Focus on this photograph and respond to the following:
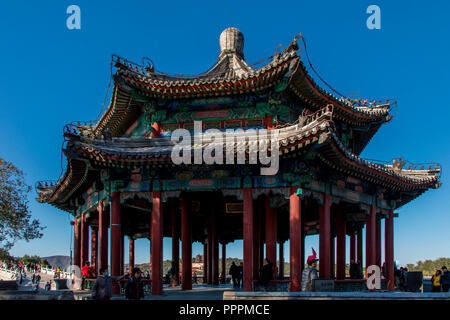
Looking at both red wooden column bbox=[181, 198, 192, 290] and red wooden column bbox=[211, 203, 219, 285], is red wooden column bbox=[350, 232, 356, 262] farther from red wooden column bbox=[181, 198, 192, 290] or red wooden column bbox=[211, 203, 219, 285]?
red wooden column bbox=[181, 198, 192, 290]

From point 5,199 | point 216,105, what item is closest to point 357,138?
point 216,105

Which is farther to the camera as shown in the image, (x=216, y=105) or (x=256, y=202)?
(x=256, y=202)

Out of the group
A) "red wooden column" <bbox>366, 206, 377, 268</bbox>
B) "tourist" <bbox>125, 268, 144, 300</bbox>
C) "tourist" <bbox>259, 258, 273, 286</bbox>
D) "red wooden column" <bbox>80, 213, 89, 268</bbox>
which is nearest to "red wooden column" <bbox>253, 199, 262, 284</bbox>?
"tourist" <bbox>259, 258, 273, 286</bbox>

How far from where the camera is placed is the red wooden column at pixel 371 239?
21.1 metres

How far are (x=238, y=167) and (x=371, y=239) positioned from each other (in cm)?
721

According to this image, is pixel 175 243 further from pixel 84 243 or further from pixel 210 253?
pixel 84 243

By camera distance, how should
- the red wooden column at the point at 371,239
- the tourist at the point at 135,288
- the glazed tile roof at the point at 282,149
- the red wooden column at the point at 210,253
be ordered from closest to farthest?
the tourist at the point at 135,288 < the glazed tile roof at the point at 282,149 < the red wooden column at the point at 371,239 < the red wooden column at the point at 210,253

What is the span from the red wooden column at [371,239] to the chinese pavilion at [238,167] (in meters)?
0.05

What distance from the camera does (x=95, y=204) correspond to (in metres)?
21.1

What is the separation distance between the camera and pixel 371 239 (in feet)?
69.6

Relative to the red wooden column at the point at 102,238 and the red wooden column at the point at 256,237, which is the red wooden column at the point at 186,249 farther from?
the red wooden column at the point at 102,238

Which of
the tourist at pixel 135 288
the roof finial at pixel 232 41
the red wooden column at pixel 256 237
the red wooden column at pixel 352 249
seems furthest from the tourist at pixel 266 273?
the red wooden column at pixel 352 249
